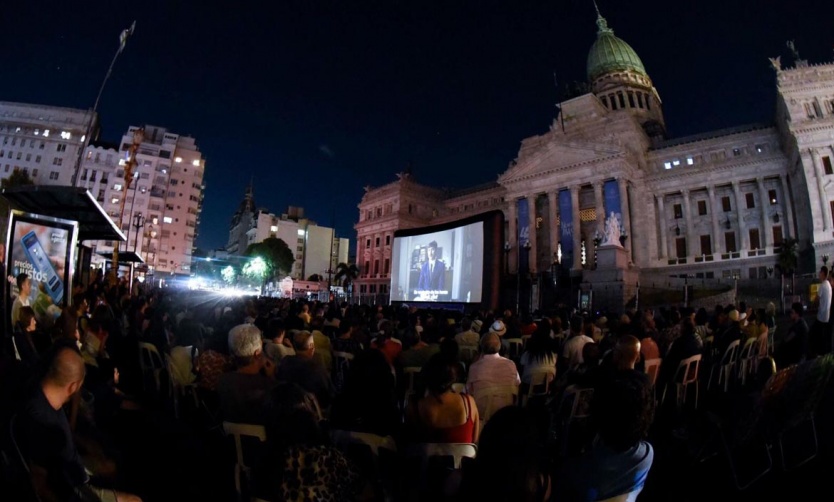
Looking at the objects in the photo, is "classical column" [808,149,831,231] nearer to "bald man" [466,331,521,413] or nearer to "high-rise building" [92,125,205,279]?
"bald man" [466,331,521,413]

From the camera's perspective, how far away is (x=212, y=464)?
455 centimetres

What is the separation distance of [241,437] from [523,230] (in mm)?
41543

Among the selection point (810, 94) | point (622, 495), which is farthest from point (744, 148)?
point (622, 495)

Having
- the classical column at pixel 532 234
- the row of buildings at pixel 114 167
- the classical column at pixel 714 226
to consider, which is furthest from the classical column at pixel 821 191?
the row of buildings at pixel 114 167

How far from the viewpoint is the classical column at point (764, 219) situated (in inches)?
1382

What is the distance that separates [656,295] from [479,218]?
15.6 metres

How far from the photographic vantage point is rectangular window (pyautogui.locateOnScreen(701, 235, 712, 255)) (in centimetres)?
3827

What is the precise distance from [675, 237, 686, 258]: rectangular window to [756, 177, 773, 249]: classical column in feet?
18.8

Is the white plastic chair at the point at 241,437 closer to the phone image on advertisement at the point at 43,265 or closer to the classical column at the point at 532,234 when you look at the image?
the phone image on advertisement at the point at 43,265

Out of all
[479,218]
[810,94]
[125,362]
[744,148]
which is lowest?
[125,362]

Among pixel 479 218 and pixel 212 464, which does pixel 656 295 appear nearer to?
pixel 479 218

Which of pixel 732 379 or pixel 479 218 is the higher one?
pixel 479 218

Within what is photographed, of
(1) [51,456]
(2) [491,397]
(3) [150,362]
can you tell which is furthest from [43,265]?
(2) [491,397]

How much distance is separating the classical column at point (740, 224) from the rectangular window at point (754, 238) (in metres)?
0.46
